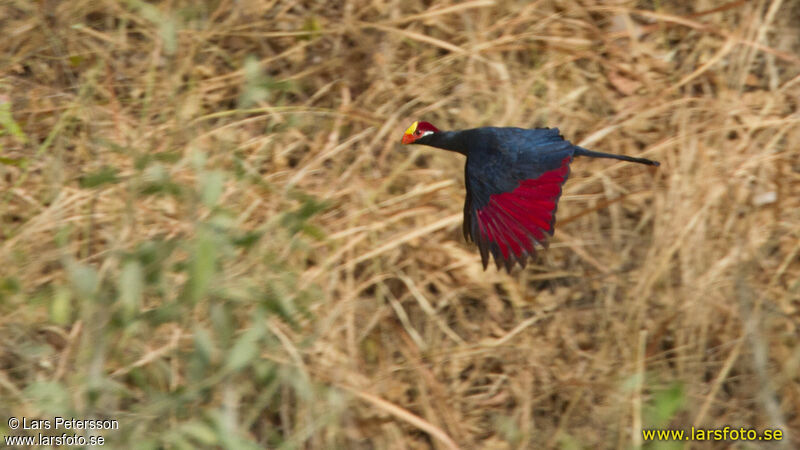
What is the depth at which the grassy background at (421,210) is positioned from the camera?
2.85 meters

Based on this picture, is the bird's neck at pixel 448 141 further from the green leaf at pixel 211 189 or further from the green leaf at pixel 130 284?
the green leaf at pixel 130 284

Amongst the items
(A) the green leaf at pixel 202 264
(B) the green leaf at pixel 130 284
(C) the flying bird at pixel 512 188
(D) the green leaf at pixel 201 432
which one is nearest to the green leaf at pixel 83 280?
(B) the green leaf at pixel 130 284

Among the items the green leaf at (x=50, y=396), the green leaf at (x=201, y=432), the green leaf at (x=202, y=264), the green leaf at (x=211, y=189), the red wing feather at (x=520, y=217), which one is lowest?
the green leaf at (x=201, y=432)

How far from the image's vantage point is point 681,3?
3881mm

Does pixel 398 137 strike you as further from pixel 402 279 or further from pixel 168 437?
pixel 168 437

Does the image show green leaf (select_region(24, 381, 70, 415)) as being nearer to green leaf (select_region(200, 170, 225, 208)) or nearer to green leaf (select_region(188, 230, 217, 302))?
green leaf (select_region(188, 230, 217, 302))

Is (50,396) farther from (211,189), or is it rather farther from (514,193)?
(514,193)

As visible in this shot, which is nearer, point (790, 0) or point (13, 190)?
point (13, 190)

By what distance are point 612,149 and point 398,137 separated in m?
0.81

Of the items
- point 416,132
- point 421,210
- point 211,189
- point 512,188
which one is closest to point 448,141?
point 416,132

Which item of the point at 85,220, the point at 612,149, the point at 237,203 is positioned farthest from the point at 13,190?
the point at 612,149

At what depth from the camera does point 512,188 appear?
257 centimetres

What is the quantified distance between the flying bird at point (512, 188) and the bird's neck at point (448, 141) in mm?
25

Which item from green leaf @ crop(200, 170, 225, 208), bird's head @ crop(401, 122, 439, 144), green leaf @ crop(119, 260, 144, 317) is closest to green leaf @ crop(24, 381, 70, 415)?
green leaf @ crop(119, 260, 144, 317)
